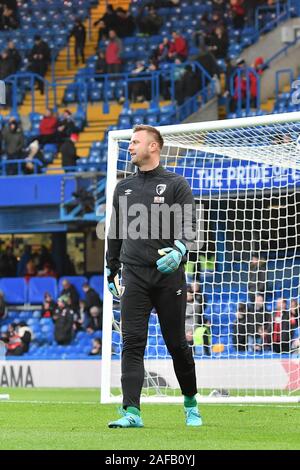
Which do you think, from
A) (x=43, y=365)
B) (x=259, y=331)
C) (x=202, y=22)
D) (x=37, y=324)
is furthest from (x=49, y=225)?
(x=259, y=331)

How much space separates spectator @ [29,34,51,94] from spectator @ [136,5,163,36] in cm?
254

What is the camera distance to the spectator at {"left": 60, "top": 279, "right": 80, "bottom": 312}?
23062 millimetres

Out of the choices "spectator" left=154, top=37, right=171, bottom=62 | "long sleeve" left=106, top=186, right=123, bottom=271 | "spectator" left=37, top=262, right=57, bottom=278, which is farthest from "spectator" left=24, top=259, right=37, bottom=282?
"long sleeve" left=106, top=186, right=123, bottom=271

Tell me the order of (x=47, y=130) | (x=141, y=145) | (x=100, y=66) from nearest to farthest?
(x=141, y=145) → (x=47, y=130) → (x=100, y=66)

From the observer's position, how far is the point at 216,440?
286 inches

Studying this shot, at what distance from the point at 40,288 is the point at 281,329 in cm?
1012

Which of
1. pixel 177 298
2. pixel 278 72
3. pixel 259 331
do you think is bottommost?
pixel 259 331

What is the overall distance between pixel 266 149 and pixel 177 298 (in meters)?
5.33

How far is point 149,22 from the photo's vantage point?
92.7ft

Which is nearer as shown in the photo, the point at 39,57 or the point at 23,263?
the point at 23,263

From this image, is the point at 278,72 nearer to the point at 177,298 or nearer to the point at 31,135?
the point at 31,135

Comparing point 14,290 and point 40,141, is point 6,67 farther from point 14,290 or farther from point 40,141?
point 14,290

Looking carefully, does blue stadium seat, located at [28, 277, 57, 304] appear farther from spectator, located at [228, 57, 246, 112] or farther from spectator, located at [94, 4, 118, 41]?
spectator, located at [94, 4, 118, 41]

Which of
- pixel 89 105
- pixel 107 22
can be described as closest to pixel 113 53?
pixel 89 105
